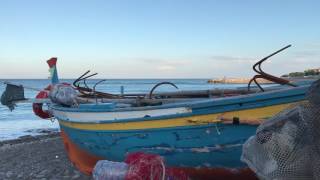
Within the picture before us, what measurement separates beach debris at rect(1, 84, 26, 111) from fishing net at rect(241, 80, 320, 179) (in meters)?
9.59

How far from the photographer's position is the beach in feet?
35.8

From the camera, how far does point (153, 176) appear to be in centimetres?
650

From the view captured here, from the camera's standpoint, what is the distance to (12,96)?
43.0 ft

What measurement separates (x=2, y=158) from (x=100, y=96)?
13.8 feet

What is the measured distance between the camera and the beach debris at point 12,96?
513 inches

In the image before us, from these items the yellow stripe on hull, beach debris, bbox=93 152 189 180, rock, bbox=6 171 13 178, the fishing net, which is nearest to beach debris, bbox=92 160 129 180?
beach debris, bbox=93 152 189 180

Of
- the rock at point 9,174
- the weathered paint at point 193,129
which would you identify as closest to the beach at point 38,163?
the rock at point 9,174

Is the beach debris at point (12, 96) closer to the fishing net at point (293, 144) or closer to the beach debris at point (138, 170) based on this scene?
the beach debris at point (138, 170)

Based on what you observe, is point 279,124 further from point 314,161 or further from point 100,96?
point 100,96

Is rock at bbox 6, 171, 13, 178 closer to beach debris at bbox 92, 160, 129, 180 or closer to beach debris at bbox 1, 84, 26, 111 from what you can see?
beach debris at bbox 1, 84, 26, 111

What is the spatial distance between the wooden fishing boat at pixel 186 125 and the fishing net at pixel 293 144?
1978mm

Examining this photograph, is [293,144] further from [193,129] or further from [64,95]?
[64,95]

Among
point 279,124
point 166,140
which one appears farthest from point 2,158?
point 279,124

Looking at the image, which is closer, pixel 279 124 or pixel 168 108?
pixel 279 124
